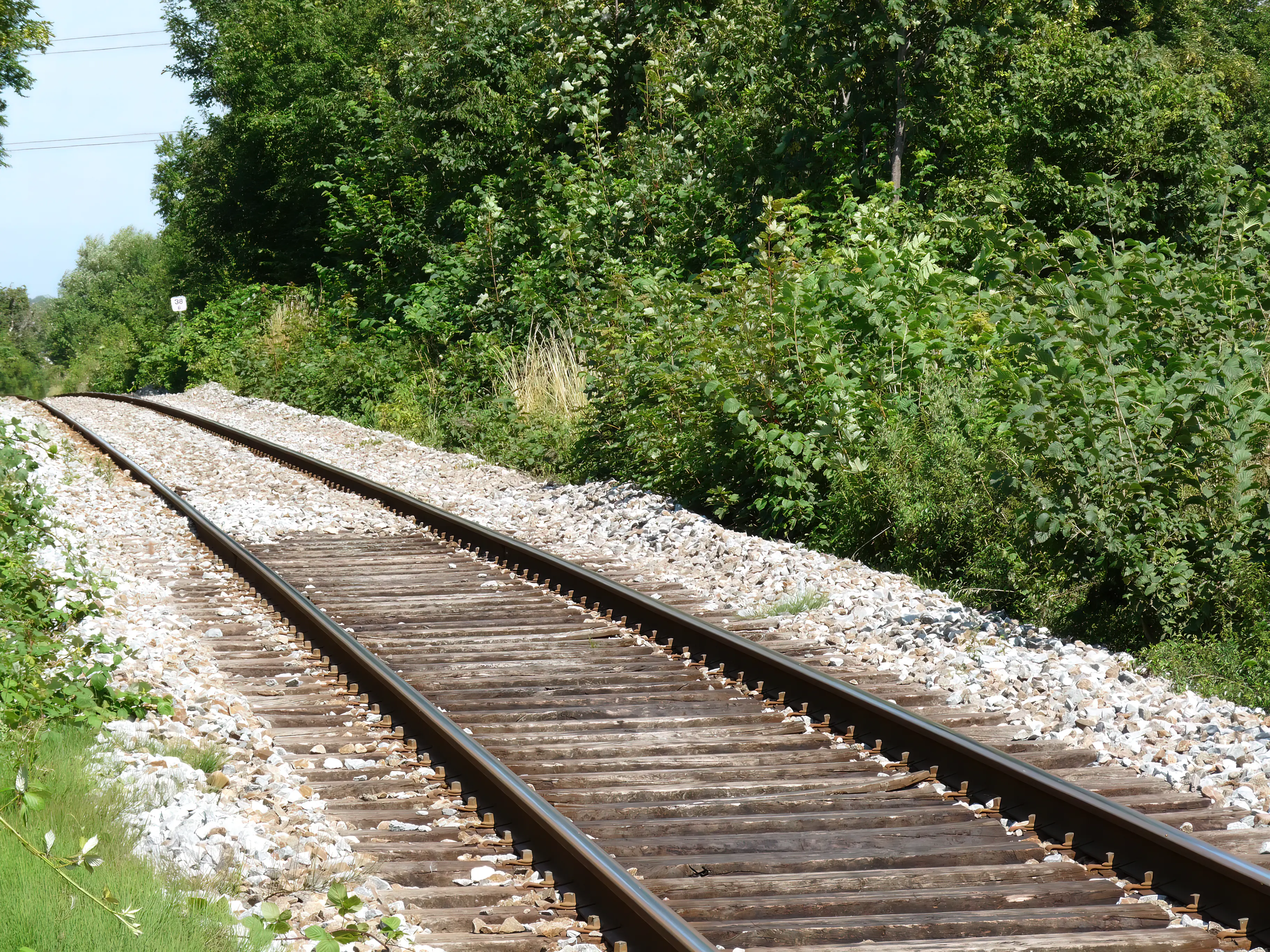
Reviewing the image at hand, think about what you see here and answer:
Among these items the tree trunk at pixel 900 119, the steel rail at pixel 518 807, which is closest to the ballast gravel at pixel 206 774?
the steel rail at pixel 518 807

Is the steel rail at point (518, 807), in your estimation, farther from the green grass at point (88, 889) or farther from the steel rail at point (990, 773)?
the steel rail at point (990, 773)

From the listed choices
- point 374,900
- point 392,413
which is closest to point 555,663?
point 374,900

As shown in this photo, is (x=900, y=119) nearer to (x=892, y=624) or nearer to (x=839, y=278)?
(x=839, y=278)

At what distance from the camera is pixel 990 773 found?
5062 mm

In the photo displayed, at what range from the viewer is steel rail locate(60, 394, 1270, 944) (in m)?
4.00

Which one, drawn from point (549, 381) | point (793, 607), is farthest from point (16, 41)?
point (793, 607)

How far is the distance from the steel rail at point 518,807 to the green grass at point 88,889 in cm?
117

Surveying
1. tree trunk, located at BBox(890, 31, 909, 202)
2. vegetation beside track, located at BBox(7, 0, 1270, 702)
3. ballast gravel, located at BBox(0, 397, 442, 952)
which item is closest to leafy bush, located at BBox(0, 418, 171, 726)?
ballast gravel, located at BBox(0, 397, 442, 952)

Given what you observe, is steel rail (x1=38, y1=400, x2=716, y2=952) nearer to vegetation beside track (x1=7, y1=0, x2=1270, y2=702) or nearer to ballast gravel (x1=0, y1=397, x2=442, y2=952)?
ballast gravel (x1=0, y1=397, x2=442, y2=952)

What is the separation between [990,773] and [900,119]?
40.3ft

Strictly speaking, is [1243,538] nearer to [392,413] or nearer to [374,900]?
[374,900]

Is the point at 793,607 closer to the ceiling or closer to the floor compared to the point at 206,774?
closer to the ceiling

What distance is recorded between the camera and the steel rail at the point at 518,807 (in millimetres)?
3824

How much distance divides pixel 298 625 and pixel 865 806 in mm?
4463
